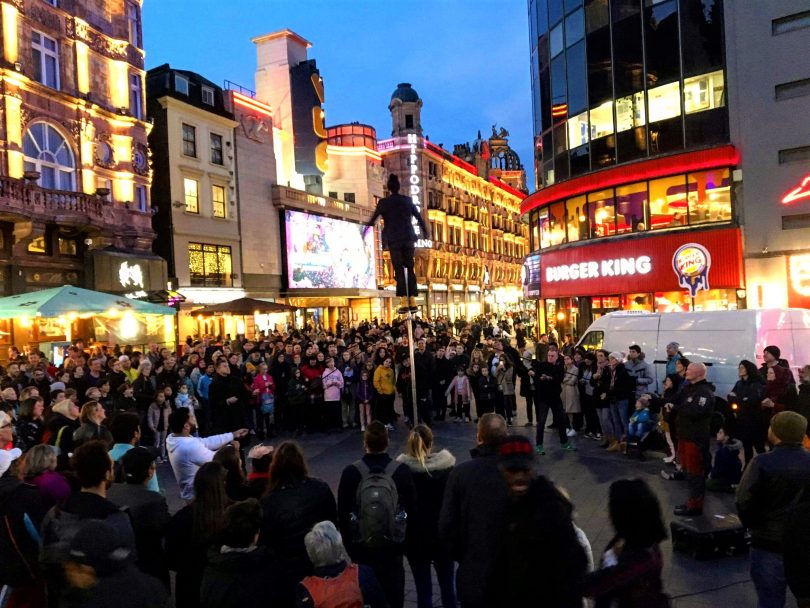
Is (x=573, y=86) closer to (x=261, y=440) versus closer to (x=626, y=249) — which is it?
(x=626, y=249)

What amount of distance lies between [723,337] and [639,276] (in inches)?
429

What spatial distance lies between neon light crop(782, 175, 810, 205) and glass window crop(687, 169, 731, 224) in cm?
180

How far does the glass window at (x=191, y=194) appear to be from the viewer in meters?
29.9

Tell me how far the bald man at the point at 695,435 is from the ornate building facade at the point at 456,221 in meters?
38.6

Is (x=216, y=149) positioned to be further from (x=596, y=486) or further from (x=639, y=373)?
(x=596, y=486)

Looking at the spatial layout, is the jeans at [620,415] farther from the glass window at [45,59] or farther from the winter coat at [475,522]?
the glass window at [45,59]

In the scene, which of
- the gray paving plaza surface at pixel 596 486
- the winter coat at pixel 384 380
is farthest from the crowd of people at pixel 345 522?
the winter coat at pixel 384 380

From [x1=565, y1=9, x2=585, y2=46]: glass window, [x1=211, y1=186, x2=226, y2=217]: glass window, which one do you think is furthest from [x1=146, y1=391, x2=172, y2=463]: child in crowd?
[x1=565, y1=9, x2=585, y2=46]: glass window

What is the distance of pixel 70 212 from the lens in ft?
69.7

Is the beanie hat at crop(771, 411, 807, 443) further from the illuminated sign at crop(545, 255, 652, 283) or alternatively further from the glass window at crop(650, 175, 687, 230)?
the glass window at crop(650, 175, 687, 230)

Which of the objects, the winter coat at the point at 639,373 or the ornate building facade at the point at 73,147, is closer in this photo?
the winter coat at the point at 639,373

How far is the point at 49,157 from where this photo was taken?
72.0 ft

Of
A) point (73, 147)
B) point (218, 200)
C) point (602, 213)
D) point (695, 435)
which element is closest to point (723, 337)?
Result: point (695, 435)

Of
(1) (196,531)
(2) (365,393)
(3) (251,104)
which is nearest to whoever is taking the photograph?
(1) (196,531)
